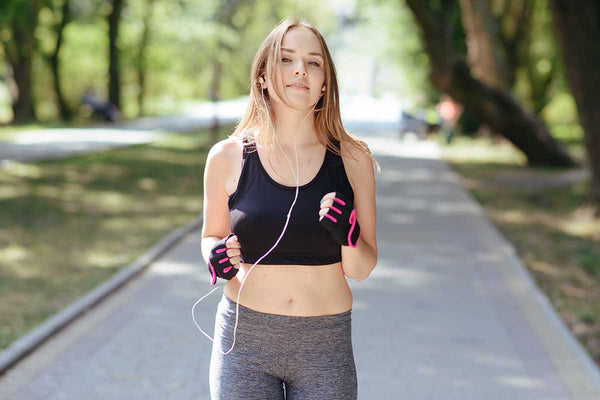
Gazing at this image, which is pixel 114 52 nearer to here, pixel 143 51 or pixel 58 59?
pixel 58 59

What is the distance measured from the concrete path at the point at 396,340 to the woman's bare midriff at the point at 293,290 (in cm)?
244

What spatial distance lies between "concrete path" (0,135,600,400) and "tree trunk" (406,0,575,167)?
27.6 feet

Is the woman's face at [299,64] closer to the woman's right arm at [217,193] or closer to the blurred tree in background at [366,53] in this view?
the woman's right arm at [217,193]

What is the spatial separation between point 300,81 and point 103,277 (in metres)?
5.68

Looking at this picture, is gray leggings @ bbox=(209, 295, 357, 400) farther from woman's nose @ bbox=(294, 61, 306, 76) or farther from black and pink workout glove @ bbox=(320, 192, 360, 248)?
woman's nose @ bbox=(294, 61, 306, 76)

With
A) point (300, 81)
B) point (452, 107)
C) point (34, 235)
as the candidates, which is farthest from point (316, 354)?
point (452, 107)

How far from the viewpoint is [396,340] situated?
6.13 m

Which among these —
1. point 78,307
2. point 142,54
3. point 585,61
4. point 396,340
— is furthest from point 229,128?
point 396,340

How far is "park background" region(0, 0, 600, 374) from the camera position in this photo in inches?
339

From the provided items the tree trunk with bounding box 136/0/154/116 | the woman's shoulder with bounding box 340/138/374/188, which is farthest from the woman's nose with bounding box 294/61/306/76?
the tree trunk with bounding box 136/0/154/116

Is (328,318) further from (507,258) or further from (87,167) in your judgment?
(87,167)

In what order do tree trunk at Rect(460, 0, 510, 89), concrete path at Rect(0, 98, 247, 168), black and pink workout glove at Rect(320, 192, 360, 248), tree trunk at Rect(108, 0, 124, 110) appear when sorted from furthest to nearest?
tree trunk at Rect(108, 0, 124, 110), tree trunk at Rect(460, 0, 510, 89), concrete path at Rect(0, 98, 247, 168), black and pink workout glove at Rect(320, 192, 360, 248)

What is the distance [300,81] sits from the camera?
8.98 feet

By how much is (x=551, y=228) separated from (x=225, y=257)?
9972 millimetres
